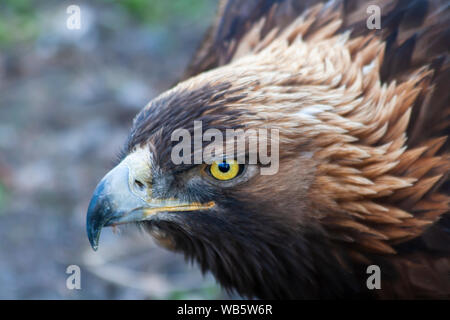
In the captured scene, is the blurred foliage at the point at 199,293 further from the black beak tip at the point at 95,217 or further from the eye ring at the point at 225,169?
the eye ring at the point at 225,169

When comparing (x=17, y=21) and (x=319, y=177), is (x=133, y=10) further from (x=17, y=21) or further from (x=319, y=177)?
(x=319, y=177)

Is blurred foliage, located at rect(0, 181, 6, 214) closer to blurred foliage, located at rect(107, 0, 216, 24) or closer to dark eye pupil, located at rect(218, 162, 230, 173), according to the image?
blurred foliage, located at rect(107, 0, 216, 24)

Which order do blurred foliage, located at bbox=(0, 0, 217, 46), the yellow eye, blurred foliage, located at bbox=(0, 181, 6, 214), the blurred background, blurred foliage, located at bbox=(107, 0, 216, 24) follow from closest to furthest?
the yellow eye → the blurred background → blurred foliage, located at bbox=(0, 181, 6, 214) → blurred foliage, located at bbox=(0, 0, 217, 46) → blurred foliage, located at bbox=(107, 0, 216, 24)

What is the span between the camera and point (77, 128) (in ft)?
18.8

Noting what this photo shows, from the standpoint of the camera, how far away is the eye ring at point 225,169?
9.02 ft

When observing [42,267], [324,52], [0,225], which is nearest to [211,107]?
[324,52]

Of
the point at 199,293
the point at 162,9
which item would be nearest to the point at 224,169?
the point at 199,293

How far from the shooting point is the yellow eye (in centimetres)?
275

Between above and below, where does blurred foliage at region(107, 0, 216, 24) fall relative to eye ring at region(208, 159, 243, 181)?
above

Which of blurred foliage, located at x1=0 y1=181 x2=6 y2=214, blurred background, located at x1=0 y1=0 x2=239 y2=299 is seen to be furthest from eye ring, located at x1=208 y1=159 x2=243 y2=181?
blurred foliage, located at x1=0 y1=181 x2=6 y2=214

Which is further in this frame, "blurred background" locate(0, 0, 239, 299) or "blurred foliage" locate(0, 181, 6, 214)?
"blurred foliage" locate(0, 181, 6, 214)

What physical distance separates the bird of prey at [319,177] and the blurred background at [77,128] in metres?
1.47

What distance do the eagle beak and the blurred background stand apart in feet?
5.25

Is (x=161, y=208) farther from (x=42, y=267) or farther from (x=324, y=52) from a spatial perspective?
(x=42, y=267)
